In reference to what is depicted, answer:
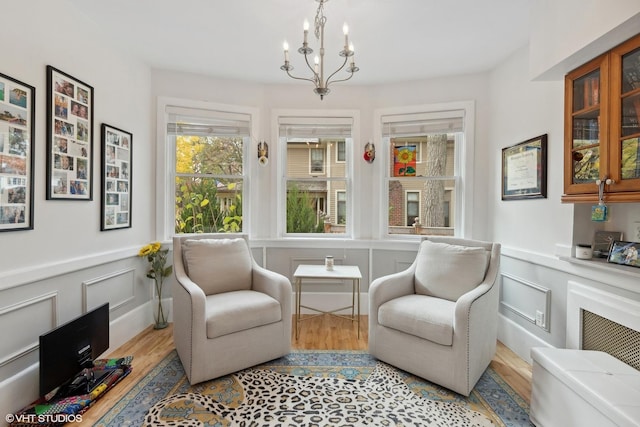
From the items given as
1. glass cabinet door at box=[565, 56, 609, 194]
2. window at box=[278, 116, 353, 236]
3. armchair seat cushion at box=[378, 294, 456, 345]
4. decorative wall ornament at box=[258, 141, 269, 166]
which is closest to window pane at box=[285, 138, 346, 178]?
window at box=[278, 116, 353, 236]

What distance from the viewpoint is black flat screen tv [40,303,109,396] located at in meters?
1.76

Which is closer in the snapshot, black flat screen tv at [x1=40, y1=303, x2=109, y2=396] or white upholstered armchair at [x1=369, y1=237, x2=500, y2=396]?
black flat screen tv at [x1=40, y1=303, x2=109, y2=396]

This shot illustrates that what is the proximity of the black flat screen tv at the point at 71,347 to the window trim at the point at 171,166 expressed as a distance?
1117mm

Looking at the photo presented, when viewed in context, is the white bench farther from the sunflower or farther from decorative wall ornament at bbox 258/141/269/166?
the sunflower

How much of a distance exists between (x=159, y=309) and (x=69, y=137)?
5.73 ft

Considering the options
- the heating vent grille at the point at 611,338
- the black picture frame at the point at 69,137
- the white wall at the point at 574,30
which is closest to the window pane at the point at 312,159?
the black picture frame at the point at 69,137

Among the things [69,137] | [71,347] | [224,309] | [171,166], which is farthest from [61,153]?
[224,309]

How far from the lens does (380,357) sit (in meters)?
2.37

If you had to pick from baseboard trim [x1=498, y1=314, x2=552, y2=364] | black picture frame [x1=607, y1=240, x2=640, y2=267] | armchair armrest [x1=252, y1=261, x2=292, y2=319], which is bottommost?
baseboard trim [x1=498, y1=314, x2=552, y2=364]

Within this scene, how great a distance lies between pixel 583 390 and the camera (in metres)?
1.42

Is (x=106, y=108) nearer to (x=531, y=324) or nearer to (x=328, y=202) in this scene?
(x=328, y=202)

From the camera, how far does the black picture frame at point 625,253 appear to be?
170 cm

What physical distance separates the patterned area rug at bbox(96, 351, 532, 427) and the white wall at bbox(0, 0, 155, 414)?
2.25 feet

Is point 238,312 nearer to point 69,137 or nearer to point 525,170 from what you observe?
point 69,137
